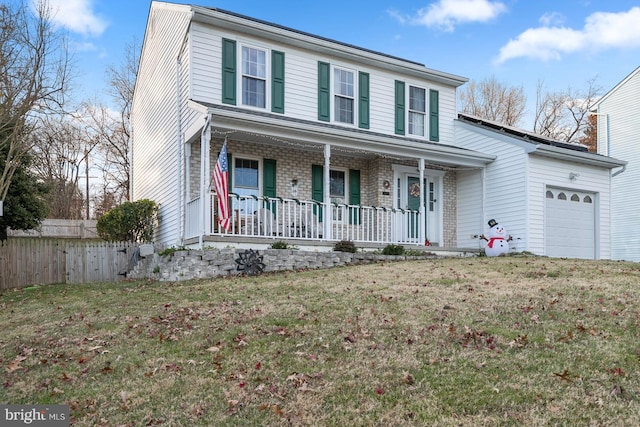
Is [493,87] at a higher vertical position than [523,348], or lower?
higher

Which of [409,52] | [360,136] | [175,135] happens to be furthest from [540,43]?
[175,135]

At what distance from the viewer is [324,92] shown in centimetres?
1388

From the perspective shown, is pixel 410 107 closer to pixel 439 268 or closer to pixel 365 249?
pixel 365 249

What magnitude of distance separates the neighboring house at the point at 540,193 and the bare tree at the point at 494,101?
17.0 metres

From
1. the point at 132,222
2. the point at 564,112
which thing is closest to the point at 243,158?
the point at 132,222

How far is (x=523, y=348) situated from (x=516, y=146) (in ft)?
32.9

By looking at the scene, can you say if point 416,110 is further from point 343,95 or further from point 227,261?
point 227,261

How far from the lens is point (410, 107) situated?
15414 mm

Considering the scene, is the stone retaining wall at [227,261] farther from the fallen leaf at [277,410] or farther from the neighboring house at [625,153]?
the neighboring house at [625,153]

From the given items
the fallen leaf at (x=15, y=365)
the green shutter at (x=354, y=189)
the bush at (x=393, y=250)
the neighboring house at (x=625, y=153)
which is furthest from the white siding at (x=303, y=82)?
the fallen leaf at (x=15, y=365)

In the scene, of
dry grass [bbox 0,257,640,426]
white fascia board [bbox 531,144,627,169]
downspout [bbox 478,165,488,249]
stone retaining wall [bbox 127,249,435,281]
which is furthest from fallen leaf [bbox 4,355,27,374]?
white fascia board [bbox 531,144,627,169]

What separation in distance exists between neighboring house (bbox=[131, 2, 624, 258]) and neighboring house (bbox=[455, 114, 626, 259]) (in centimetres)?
5

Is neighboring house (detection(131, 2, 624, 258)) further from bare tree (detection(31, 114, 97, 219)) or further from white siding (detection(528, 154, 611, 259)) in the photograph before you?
bare tree (detection(31, 114, 97, 219))

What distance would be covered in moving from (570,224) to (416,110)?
5601mm
